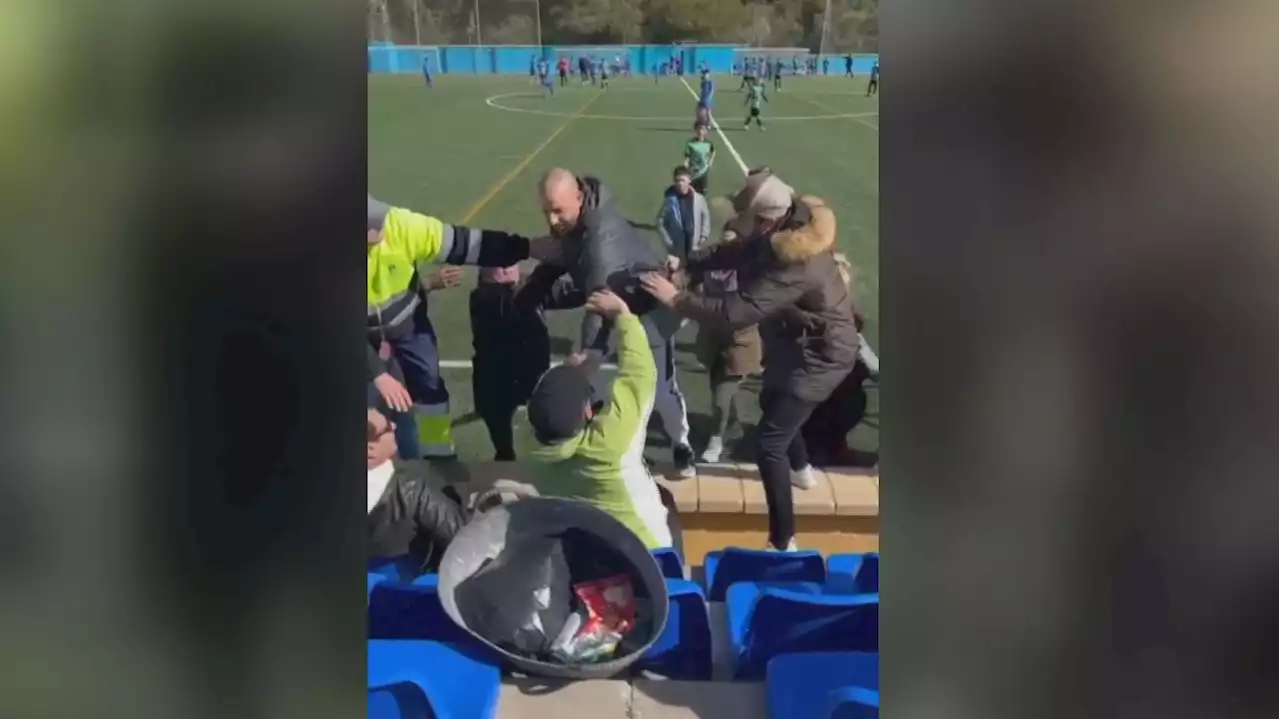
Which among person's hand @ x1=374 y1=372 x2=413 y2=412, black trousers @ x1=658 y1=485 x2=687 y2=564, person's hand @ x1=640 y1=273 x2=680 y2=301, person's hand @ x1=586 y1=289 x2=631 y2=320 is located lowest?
black trousers @ x1=658 y1=485 x2=687 y2=564

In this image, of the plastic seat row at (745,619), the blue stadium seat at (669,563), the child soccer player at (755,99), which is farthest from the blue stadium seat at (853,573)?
the child soccer player at (755,99)

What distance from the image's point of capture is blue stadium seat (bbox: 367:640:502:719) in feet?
4.98

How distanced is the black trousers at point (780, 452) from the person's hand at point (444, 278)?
498mm

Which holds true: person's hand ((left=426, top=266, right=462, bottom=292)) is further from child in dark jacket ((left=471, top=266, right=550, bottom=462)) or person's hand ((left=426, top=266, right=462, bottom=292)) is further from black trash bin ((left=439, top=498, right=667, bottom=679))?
black trash bin ((left=439, top=498, right=667, bottom=679))

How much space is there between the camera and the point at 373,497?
1664mm

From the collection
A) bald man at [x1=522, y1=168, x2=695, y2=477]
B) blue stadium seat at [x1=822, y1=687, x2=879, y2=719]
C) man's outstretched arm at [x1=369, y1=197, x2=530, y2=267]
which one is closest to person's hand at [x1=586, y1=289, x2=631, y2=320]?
bald man at [x1=522, y1=168, x2=695, y2=477]

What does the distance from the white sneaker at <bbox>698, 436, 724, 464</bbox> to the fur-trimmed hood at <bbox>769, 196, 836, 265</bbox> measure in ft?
0.98

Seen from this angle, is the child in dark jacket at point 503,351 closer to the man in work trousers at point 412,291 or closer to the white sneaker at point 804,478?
the man in work trousers at point 412,291
